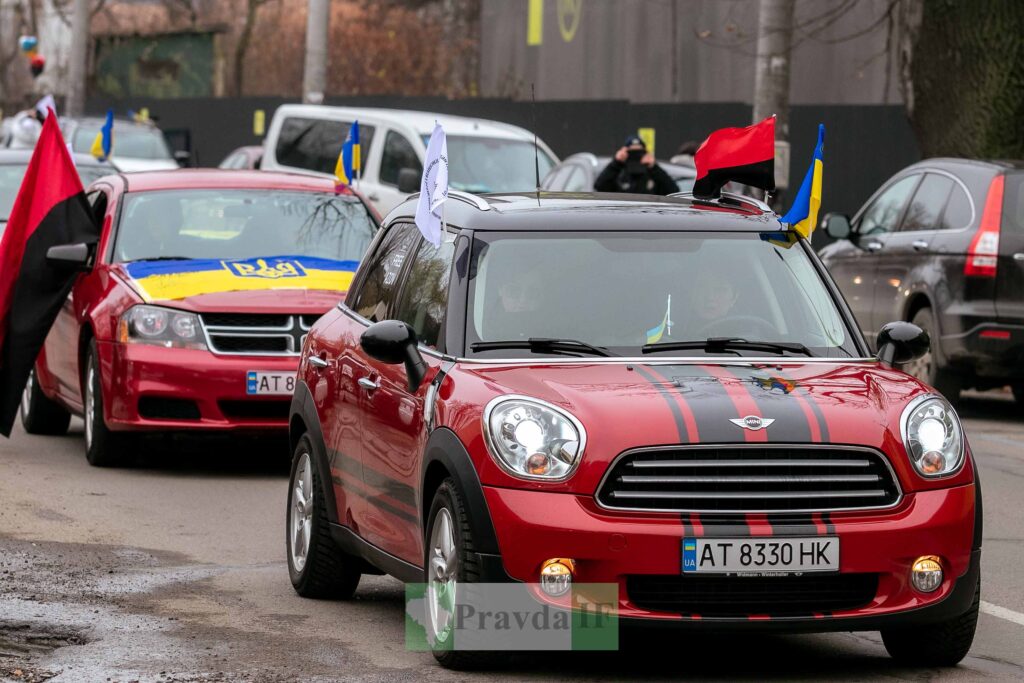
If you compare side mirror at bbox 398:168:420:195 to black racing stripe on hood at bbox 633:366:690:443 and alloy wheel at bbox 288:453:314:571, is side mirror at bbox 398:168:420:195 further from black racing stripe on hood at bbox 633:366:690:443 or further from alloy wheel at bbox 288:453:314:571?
black racing stripe on hood at bbox 633:366:690:443

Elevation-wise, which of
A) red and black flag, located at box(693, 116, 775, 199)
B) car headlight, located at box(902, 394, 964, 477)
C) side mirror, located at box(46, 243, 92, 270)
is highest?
red and black flag, located at box(693, 116, 775, 199)

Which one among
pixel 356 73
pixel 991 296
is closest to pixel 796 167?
pixel 991 296

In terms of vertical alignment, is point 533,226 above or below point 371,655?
above

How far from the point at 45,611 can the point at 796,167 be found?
67.2 feet

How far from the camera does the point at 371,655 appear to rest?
22.7 feet

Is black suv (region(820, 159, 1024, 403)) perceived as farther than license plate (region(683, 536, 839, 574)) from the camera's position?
Yes

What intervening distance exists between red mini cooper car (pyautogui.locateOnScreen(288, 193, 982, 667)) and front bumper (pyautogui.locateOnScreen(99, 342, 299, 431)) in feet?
13.1

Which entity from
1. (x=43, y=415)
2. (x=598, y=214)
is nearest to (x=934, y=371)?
(x=43, y=415)

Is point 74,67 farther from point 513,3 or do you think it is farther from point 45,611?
A: point 45,611

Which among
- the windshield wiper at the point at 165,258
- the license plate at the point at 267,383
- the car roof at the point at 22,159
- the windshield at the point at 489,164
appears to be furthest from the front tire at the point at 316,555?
the windshield at the point at 489,164

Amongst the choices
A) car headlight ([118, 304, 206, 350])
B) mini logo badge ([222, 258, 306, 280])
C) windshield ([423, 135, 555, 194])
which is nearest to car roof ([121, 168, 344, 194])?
mini logo badge ([222, 258, 306, 280])

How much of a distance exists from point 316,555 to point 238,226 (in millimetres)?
5117

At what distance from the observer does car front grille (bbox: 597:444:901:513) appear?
6.19m

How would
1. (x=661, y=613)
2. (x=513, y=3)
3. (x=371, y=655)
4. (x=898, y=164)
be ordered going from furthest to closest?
(x=513, y=3)
(x=898, y=164)
(x=371, y=655)
(x=661, y=613)
